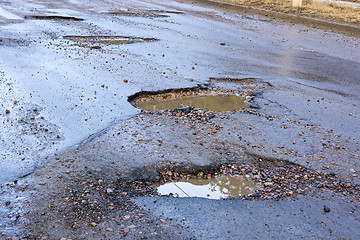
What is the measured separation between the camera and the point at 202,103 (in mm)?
6363

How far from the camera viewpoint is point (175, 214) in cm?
361

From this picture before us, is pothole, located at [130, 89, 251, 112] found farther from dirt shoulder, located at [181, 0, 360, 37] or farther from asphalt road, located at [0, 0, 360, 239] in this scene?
dirt shoulder, located at [181, 0, 360, 37]

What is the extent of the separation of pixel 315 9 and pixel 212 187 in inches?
566

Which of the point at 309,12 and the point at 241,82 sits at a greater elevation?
the point at 309,12

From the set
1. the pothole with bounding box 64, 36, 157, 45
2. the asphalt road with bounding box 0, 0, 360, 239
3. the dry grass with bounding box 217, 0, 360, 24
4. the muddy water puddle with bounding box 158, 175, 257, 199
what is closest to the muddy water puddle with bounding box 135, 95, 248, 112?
the asphalt road with bounding box 0, 0, 360, 239

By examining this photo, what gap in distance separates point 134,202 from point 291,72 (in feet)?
18.7

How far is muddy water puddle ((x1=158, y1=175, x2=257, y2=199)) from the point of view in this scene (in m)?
4.02

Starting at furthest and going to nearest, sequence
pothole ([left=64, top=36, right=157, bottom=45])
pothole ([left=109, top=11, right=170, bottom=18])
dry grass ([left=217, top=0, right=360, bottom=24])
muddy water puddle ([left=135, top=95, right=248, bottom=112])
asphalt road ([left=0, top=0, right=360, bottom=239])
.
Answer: dry grass ([left=217, top=0, right=360, bottom=24]) → pothole ([left=109, top=11, right=170, bottom=18]) → pothole ([left=64, top=36, right=157, bottom=45]) → muddy water puddle ([left=135, top=95, right=248, bottom=112]) → asphalt road ([left=0, top=0, right=360, bottom=239])

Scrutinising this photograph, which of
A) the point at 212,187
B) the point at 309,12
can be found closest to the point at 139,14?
the point at 309,12

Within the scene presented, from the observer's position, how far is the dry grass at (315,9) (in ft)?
48.1

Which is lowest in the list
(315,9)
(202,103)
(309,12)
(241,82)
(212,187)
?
(212,187)

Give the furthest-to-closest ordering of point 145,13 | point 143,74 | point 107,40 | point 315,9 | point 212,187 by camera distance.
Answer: point 315,9, point 145,13, point 107,40, point 143,74, point 212,187

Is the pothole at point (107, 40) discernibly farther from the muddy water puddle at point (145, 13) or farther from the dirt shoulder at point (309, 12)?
the dirt shoulder at point (309, 12)

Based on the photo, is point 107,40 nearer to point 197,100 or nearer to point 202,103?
point 197,100
